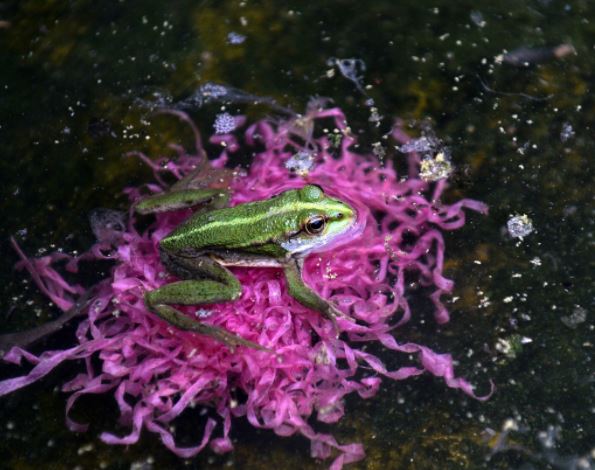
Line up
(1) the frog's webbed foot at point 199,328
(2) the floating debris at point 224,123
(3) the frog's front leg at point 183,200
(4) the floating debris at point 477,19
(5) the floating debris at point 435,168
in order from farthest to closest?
1. (4) the floating debris at point 477,19
2. (2) the floating debris at point 224,123
3. (5) the floating debris at point 435,168
4. (3) the frog's front leg at point 183,200
5. (1) the frog's webbed foot at point 199,328

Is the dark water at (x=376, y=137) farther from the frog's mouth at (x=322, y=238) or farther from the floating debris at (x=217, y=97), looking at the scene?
the frog's mouth at (x=322, y=238)

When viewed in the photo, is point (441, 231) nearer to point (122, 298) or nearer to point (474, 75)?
point (474, 75)

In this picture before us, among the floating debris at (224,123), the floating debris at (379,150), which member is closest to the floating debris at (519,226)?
the floating debris at (379,150)

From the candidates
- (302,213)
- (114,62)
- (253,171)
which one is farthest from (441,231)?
(114,62)

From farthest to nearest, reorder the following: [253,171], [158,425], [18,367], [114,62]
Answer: [114,62]
[253,171]
[18,367]
[158,425]

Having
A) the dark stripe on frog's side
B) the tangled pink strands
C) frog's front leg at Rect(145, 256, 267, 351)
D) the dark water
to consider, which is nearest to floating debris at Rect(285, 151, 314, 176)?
the tangled pink strands

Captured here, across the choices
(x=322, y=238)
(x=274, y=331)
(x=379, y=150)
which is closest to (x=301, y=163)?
(x=379, y=150)

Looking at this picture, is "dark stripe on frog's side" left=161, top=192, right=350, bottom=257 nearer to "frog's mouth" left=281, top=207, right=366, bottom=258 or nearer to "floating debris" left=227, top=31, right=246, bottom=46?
"frog's mouth" left=281, top=207, right=366, bottom=258
